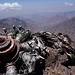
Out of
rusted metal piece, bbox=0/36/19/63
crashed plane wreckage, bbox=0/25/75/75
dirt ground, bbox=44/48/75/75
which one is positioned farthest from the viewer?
dirt ground, bbox=44/48/75/75

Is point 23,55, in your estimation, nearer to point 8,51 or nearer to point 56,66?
point 8,51

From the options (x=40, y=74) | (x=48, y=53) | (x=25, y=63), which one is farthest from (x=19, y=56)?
(x=48, y=53)

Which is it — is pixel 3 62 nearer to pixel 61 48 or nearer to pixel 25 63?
pixel 25 63

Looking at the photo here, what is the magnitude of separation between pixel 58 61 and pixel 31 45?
278 cm

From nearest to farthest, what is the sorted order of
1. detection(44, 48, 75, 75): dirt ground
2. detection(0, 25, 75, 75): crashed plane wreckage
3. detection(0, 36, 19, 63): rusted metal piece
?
detection(0, 25, 75, 75): crashed plane wreckage, detection(0, 36, 19, 63): rusted metal piece, detection(44, 48, 75, 75): dirt ground

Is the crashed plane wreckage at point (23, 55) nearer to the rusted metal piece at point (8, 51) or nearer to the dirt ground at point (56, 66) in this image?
the rusted metal piece at point (8, 51)

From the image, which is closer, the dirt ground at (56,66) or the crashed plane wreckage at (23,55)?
the crashed plane wreckage at (23,55)

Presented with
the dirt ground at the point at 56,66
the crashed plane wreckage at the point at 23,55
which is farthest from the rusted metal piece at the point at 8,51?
the dirt ground at the point at 56,66

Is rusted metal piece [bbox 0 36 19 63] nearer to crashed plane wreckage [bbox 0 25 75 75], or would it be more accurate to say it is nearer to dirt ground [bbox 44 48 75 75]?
crashed plane wreckage [bbox 0 25 75 75]

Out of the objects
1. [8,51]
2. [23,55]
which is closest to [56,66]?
[23,55]

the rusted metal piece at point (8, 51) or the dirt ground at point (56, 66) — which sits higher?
the rusted metal piece at point (8, 51)

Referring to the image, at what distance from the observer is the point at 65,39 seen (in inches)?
742

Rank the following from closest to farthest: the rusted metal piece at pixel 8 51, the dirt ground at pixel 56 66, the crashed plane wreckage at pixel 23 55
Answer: the crashed plane wreckage at pixel 23 55
the rusted metal piece at pixel 8 51
the dirt ground at pixel 56 66

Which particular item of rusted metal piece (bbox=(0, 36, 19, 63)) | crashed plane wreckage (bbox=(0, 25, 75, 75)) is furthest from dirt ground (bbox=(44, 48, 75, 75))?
rusted metal piece (bbox=(0, 36, 19, 63))
